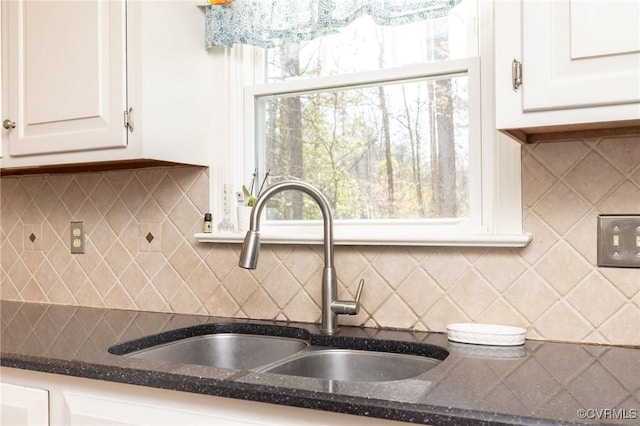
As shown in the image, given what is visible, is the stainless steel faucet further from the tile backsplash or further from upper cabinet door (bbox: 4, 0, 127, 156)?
upper cabinet door (bbox: 4, 0, 127, 156)

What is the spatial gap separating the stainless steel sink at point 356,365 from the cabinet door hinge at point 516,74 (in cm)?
66

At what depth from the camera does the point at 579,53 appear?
3.61ft

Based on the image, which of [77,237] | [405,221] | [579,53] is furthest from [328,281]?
[77,237]

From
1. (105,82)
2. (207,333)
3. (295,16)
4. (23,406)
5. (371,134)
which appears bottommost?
(23,406)

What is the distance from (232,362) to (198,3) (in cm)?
113

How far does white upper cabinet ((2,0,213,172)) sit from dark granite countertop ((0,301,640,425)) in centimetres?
56

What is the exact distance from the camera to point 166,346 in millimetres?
1577

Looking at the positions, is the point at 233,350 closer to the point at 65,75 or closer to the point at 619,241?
the point at 65,75

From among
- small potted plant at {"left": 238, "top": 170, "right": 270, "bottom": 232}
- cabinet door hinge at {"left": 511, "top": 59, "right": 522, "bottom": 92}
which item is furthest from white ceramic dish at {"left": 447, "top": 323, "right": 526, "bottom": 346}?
small potted plant at {"left": 238, "top": 170, "right": 270, "bottom": 232}

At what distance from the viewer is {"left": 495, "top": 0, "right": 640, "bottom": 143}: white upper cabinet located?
107cm

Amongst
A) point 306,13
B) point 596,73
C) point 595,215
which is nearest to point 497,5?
point 596,73

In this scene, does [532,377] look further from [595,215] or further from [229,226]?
[229,226]

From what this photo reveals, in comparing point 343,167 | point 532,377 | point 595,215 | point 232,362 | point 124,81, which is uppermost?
point 124,81

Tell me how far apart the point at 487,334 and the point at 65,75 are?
140 centimetres
